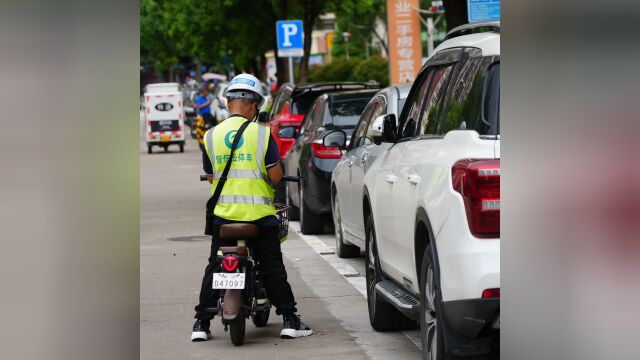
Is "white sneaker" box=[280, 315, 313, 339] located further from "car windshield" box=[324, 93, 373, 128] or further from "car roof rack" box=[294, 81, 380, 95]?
"car roof rack" box=[294, 81, 380, 95]

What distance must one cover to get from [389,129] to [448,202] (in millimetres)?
2196

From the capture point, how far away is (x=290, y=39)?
34062 millimetres

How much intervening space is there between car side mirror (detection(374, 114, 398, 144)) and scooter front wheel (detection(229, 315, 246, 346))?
1475 mm

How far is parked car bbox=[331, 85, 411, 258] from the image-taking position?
10781mm

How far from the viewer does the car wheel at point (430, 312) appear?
19.9 feet

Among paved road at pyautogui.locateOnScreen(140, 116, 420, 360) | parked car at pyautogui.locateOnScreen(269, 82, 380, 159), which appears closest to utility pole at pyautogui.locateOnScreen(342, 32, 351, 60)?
parked car at pyautogui.locateOnScreen(269, 82, 380, 159)

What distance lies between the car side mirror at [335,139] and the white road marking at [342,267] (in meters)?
1.24

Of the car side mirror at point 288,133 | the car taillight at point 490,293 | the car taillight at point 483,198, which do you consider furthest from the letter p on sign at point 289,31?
the car taillight at point 490,293
